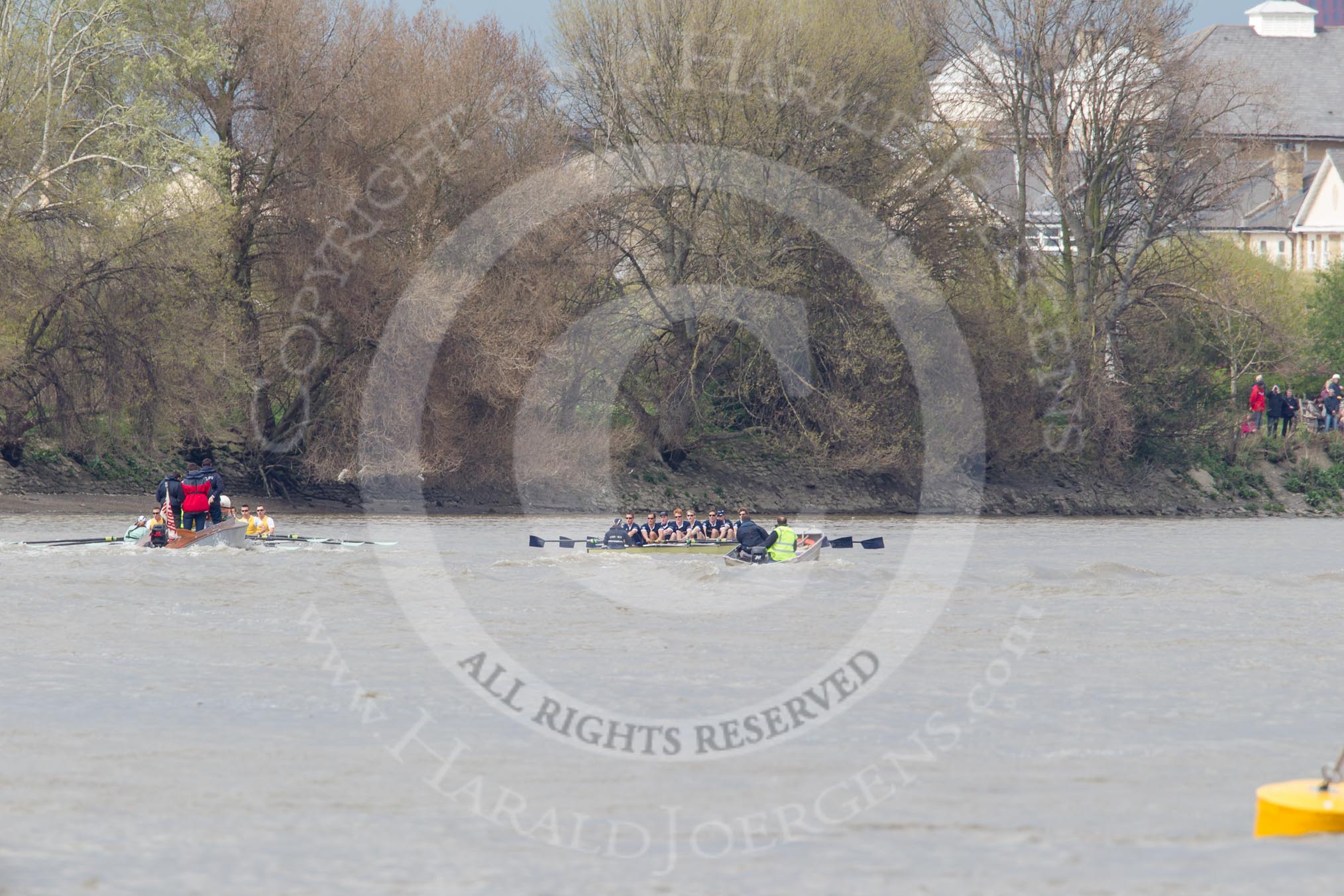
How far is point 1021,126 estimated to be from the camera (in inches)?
1793

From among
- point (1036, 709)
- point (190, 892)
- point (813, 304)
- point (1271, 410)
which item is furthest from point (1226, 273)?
point (190, 892)

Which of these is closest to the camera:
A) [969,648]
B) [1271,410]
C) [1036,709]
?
[1036,709]

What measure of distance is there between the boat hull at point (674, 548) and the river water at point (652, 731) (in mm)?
3247

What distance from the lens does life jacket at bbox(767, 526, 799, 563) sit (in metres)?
28.1

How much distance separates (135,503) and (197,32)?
12.1 m

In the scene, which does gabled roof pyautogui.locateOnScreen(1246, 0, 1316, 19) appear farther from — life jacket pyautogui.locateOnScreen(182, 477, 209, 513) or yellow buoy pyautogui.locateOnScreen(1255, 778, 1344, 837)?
yellow buoy pyautogui.locateOnScreen(1255, 778, 1344, 837)

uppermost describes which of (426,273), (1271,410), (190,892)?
(426,273)

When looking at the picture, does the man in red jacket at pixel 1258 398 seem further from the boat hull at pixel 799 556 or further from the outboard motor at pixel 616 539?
the outboard motor at pixel 616 539

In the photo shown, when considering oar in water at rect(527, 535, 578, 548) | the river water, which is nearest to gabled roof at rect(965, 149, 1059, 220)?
oar in water at rect(527, 535, 578, 548)

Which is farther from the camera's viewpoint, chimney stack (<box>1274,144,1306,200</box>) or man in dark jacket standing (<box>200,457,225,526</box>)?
chimney stack (<box>1274,144,1306,200</box>)

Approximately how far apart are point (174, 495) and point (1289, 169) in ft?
222

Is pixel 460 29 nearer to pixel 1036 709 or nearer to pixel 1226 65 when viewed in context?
pixel 1226 65

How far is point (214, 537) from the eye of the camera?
29.7 meters

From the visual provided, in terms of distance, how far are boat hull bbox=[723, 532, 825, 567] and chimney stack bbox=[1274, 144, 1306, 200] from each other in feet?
186
